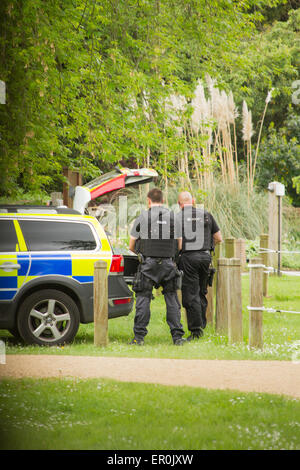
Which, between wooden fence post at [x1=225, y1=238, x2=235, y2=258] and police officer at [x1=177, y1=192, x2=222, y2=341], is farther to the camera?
wooden fence post at [x1=225, y1=238, x2=235, y2=258]

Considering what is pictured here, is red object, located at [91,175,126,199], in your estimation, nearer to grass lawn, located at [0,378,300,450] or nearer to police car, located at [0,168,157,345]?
police car, located at [0,168,157,345]

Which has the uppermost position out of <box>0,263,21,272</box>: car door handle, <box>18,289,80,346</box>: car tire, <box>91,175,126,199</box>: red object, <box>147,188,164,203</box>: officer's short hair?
<box>91,175,126,199</box>: red object

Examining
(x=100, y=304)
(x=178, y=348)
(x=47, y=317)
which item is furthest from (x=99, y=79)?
(x=178, y=348)

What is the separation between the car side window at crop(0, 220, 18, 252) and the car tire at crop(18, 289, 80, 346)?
0.63 meters

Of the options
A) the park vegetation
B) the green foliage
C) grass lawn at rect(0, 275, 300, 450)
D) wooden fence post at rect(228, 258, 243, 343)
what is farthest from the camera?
the green foliage

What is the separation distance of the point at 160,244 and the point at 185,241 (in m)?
0.61

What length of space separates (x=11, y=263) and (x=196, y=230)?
236 cm

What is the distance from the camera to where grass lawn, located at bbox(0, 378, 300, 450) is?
4824mm

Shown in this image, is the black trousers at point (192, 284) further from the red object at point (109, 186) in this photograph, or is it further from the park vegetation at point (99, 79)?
the red object at point (109, 186)

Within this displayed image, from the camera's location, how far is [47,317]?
8.87 m

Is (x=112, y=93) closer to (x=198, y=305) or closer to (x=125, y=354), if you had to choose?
(x=198, y=305)

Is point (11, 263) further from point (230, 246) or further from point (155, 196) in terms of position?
point (230, 246)

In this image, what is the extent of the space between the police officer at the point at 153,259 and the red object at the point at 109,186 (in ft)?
14.4

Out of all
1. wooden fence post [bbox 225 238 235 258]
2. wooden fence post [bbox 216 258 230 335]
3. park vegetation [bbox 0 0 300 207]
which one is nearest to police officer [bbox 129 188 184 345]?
wooden fence post [bbox 216 258 230 335]
